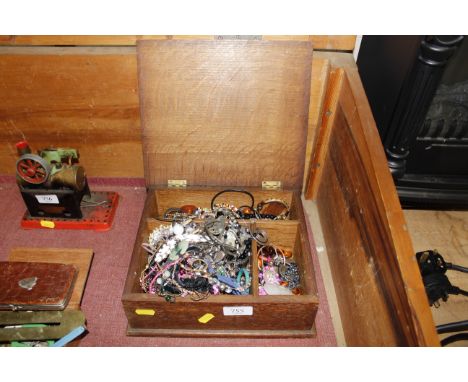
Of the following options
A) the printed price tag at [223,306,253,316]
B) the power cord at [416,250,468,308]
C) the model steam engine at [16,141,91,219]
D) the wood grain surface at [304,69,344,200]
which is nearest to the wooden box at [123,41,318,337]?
the printed price tag at [223,306,253,316]

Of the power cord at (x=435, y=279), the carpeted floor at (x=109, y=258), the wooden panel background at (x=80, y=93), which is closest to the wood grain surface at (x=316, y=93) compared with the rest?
the wooden panel background at (x=80, y=93)

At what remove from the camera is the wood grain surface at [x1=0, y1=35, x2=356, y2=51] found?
1134 mm

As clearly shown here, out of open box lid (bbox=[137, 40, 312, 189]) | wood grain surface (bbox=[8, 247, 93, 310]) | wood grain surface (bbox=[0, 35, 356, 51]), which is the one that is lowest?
wood grain surface (bbox=[8, 247, 93, 310])

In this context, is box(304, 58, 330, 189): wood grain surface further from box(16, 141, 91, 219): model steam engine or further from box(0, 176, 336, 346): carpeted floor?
box(16, 141, 91, 219): model steam engine

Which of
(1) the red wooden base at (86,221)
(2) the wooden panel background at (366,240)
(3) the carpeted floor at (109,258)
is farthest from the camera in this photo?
(1) the red wooden base at (86,221)

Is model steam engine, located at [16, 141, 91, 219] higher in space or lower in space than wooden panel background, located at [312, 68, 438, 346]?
higher

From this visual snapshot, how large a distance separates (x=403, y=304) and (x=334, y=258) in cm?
47

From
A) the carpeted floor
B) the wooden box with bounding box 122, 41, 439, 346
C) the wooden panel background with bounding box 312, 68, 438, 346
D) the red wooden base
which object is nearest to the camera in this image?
the wooden panel background with bounding box 312, 68, 438, 346

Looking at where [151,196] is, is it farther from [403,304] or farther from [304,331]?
[403,304]

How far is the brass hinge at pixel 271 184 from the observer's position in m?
1.22

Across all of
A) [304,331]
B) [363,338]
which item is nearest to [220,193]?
[304,331]

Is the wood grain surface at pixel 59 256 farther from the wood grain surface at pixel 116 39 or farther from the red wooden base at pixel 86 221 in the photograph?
the wood grain surface at pixel 116 39

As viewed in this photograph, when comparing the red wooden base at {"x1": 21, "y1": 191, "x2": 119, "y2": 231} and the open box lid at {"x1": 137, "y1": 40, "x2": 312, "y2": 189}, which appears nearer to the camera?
the open box lid at {"x1": 137, "y1": 40, "x2": 312, "y2": 189}

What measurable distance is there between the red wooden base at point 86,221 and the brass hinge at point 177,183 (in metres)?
0.25
